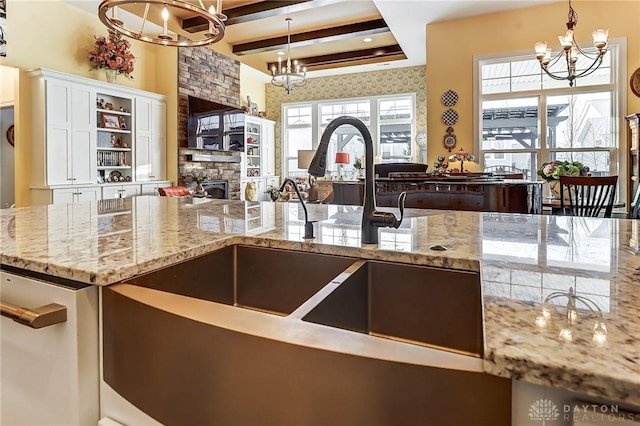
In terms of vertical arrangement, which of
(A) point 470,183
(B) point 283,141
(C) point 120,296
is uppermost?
(B) point 283,141

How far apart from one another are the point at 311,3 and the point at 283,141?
474cm

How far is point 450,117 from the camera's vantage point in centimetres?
586

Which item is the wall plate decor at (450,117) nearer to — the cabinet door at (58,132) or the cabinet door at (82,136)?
the cabinet door at (82,136)

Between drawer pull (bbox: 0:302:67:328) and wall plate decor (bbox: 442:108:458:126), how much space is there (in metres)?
5.82

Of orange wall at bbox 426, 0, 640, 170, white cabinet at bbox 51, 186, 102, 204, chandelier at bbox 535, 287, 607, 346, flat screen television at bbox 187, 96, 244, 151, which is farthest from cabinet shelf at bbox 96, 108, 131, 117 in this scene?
chandelier at bbox 535, 287, 607, 346

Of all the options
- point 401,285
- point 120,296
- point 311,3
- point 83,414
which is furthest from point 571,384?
point 311,3

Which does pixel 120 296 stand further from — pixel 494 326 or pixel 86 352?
pixel 494 326

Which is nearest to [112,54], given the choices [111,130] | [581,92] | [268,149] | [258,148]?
[111,130]

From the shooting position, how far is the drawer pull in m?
0.72

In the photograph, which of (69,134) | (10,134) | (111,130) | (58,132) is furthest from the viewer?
(10,134)

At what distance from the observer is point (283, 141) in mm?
9992

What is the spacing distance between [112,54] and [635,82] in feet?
22.5

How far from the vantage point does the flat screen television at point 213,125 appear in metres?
6.65

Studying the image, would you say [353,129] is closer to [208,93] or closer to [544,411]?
[208,93]
